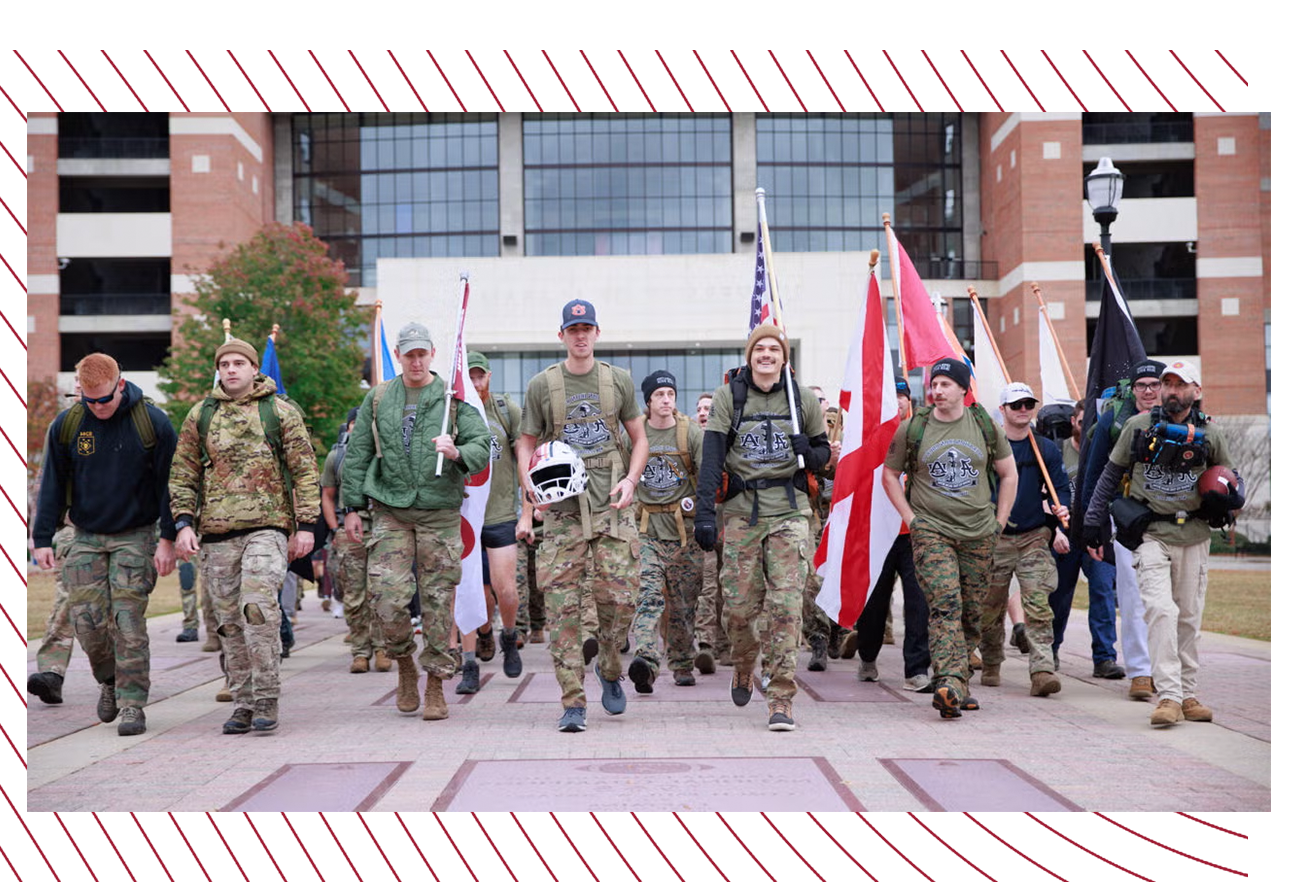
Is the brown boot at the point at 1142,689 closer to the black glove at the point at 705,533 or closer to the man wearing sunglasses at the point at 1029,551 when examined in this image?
the man wearing sunglasses at the point at 1029,551

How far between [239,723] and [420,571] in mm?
1330

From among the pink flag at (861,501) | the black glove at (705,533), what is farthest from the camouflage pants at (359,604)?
the black glove at (705,533)

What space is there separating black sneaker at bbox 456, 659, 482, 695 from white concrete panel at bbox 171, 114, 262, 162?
41.4 meters

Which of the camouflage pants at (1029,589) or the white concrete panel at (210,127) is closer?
the camouflage pants at (1029,589)

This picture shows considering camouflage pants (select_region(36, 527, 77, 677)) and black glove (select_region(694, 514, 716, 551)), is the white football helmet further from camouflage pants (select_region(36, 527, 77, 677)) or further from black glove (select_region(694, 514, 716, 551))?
camouflage pants (select_region(36, 527, 77, 677))

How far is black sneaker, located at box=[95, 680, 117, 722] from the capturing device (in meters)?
7.95

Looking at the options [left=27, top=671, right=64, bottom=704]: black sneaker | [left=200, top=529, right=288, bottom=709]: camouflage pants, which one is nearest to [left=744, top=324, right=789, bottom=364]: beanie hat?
[left=200, top=529, right=288, bottom=709]: camouflage pants

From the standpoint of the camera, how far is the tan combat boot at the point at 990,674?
31.5 feet

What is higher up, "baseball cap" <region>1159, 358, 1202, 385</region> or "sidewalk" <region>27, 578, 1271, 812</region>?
"baseball cap" <region>1159, 358, 1202, 385</region>

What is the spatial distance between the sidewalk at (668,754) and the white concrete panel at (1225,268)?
4077 cm

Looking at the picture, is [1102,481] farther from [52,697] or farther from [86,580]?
[52,697]

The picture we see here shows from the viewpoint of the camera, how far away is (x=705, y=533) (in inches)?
291

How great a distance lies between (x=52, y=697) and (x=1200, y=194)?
46062 millimetres

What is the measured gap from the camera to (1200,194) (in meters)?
47.1
